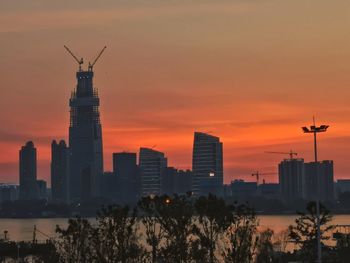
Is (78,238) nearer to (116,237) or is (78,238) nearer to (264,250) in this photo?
(116,237)

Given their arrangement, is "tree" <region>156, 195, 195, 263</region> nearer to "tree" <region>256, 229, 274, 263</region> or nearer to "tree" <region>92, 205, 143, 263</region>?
"tree" <region>92, 205, 143, 263</region>

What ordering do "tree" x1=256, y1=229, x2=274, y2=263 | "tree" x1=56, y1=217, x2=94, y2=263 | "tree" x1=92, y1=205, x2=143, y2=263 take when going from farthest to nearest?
"tree" x1=256, y1=229, x2=274, y2=263 → "tree" x1=56, y1=217, x2=94, y2=263 → "tree" x1=92, y1=205, x2=143, y2=263

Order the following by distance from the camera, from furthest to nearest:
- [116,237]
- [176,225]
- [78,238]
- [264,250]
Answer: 1. [264,250]
2. [78,238]
3. [116,237]
4. [176,225]

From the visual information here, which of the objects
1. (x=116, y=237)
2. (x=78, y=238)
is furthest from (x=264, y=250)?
(x=116, y=237)

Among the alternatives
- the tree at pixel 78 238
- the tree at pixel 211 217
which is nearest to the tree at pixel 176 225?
the tree at pixel 211 217

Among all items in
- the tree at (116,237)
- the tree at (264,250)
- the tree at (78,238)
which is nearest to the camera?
the tree at (116,237)

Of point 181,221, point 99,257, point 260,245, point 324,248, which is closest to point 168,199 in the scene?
point 181,221

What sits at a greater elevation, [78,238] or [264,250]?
[78,238]

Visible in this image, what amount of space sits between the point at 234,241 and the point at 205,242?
82.1 inches

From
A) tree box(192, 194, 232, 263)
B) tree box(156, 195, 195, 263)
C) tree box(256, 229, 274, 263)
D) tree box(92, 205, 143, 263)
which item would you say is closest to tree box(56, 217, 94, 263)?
tree box(92, 205, 143, 263)

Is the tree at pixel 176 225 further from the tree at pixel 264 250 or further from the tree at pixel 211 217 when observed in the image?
the tree at pixel 264 250

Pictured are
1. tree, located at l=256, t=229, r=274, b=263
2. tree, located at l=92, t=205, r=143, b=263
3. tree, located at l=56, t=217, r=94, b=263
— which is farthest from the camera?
tree, located at l=256, t=229, r=274, b=263

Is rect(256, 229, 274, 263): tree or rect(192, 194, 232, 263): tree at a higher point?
rect(192, 194, 232, 263): tree

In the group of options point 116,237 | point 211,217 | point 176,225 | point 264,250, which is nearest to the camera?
point 211,217
